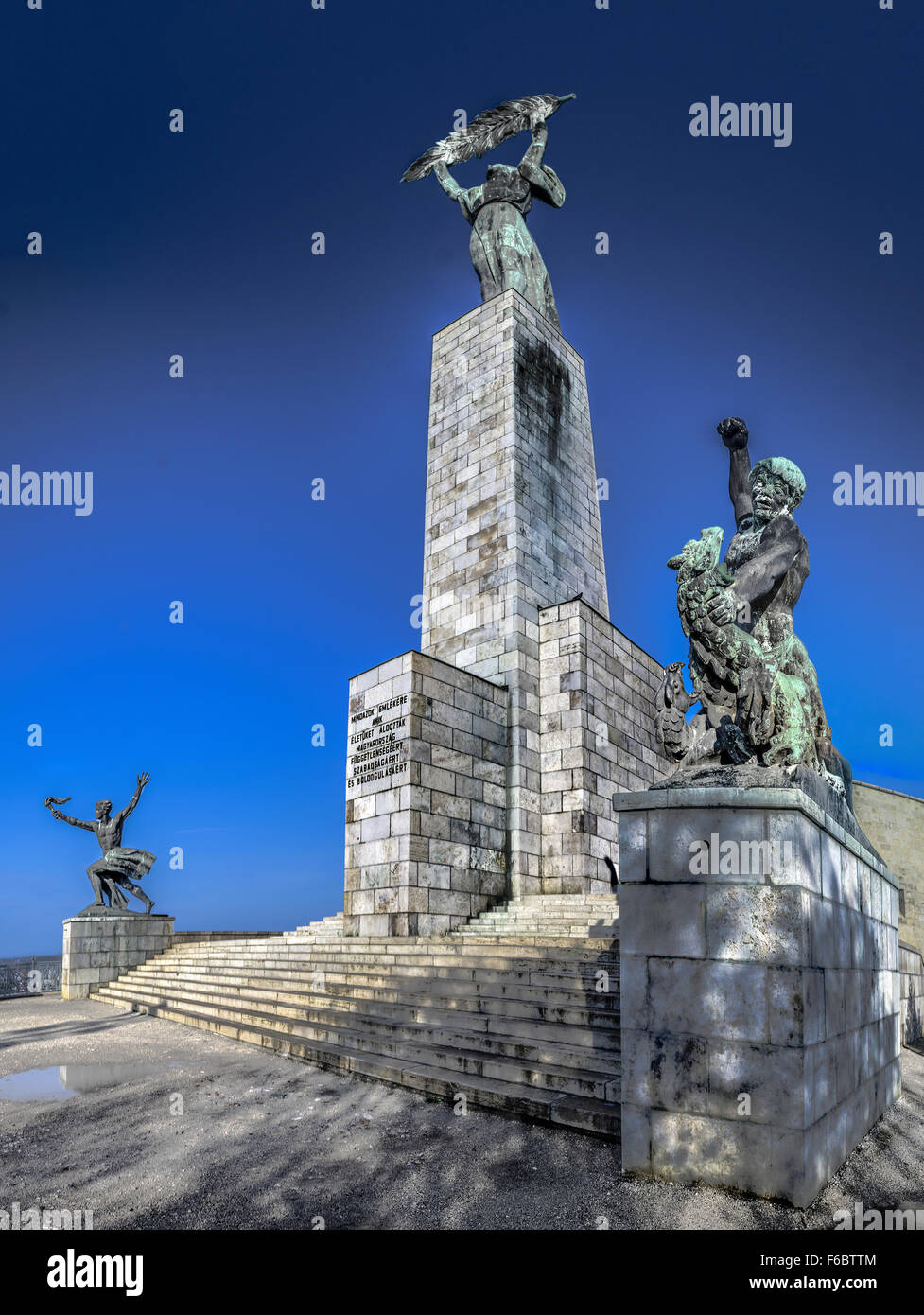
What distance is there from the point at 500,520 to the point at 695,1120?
1260 centimetres

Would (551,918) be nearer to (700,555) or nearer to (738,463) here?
(738,463)

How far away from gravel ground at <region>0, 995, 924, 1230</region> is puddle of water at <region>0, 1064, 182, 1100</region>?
17 cm

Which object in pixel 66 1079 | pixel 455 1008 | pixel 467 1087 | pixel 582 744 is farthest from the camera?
pixel 582 744

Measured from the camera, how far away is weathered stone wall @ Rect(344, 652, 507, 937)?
12.0 m

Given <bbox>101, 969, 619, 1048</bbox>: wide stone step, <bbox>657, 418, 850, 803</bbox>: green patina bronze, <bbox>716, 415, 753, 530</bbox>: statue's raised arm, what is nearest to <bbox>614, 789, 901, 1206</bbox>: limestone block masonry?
<bbox>657, 418, 850, 803</bbox>: green patina bronze

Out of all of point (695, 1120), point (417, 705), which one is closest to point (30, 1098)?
point (695, 1120)

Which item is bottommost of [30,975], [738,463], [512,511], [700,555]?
[30,975]

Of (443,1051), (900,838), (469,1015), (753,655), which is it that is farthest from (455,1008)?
(900,838)

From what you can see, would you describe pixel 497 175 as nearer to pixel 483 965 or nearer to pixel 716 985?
pixel 483 965

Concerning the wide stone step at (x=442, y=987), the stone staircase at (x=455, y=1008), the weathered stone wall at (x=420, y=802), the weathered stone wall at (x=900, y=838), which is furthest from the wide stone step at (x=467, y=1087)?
the weathered stone wall at (x=900, y=838)

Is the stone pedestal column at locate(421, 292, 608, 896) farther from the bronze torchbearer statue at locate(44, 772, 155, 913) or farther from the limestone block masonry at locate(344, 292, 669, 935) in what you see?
the bronze torchbearer statue at locate(44, 772, 155, 913)

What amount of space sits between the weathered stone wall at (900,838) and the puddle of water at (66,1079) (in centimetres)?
1959

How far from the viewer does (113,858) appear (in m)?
16.4

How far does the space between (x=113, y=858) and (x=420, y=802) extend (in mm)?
8016
